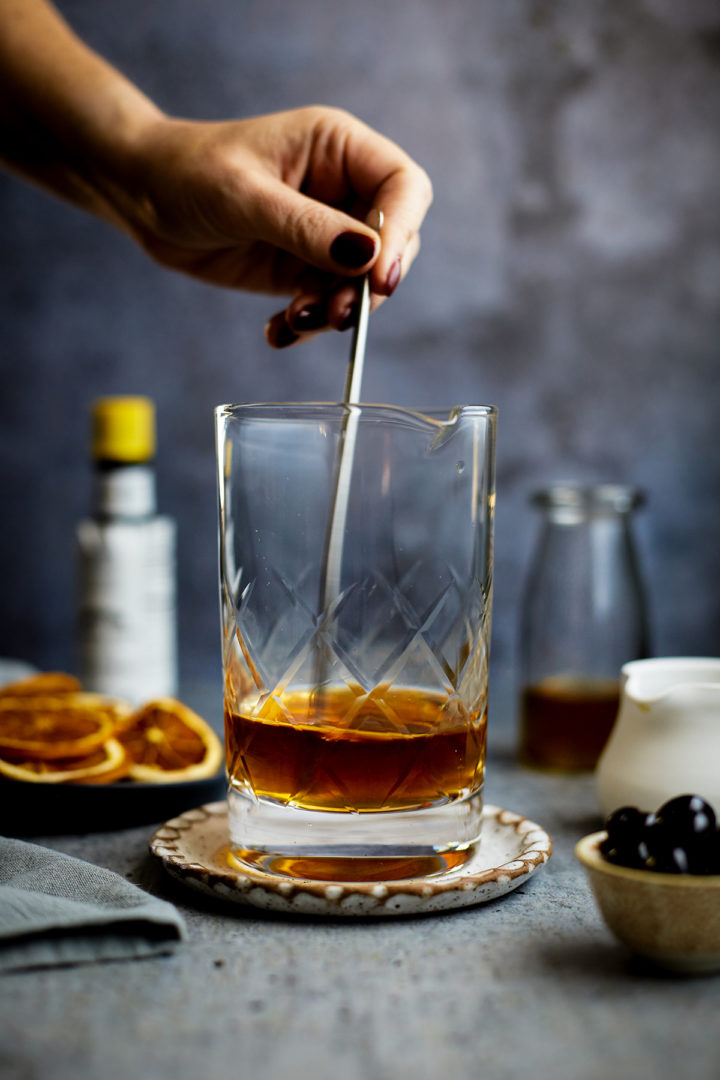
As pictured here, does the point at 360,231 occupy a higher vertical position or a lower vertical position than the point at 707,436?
higher

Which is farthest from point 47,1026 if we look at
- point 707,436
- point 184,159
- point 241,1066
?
point 707,436

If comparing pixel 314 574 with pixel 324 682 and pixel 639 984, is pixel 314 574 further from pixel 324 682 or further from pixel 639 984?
pixel 639 984

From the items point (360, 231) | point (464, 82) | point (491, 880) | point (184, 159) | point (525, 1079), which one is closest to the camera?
point (525, 1079)

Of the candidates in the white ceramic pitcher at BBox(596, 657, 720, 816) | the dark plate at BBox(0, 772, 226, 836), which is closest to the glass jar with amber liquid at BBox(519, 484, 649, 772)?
the white ceramic pitcher at BBox(596, 657, 720, 816)

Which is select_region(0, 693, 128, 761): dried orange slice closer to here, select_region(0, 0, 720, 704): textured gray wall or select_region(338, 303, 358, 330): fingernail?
select_region(338, 303, 358, 330): fingernail

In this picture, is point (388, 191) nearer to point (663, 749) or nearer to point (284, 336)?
point (284, 336)

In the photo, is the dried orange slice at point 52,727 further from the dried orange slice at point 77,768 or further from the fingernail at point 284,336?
the fingernail at point 284,336

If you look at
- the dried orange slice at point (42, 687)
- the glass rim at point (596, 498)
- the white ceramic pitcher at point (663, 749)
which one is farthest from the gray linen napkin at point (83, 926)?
the glass rim at point (596, 498)
